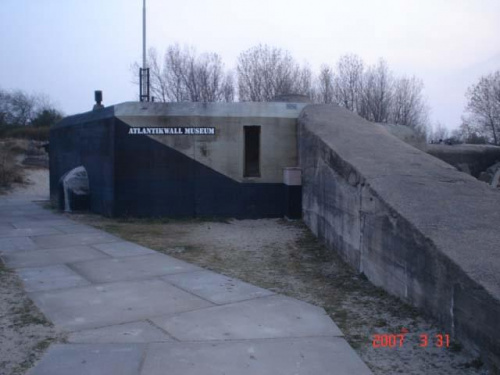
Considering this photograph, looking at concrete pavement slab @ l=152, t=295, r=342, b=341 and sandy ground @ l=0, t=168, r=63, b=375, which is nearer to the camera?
sandy ground @ l=0, t=168, r=63, b=375

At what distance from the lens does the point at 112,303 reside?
5.92m

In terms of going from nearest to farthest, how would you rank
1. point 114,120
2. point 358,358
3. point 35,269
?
point 358,358 → point 35,269 → point 114,120

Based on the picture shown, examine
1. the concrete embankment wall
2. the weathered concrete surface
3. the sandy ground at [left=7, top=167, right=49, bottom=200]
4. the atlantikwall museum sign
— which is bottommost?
the sandy ground at [left=7, top=167, right=49, bottom=200]

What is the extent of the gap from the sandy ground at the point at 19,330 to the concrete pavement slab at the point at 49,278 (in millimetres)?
151

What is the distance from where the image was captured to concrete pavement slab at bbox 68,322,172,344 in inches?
185

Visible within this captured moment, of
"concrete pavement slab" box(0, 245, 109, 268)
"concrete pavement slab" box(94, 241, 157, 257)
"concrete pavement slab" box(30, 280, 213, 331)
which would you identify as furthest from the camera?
"concrete pavement slab" box(94, 241, 157, 257)

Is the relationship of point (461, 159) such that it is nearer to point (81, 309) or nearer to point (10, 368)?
point (81, 309)

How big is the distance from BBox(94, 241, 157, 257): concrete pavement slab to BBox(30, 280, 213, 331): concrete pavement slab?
207cm

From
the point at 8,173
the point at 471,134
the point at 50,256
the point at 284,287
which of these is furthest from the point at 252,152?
the point at 471,134

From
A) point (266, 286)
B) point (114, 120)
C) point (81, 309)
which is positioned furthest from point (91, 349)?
point (114, 120)

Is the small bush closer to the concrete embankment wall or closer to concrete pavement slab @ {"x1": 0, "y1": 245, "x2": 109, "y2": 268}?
concrete pavement slab @ {"x1": 0, "y1": 245, "x2": 109, "y2": 268}

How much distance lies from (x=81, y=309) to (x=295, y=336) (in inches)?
95.8

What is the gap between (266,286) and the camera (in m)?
6.78

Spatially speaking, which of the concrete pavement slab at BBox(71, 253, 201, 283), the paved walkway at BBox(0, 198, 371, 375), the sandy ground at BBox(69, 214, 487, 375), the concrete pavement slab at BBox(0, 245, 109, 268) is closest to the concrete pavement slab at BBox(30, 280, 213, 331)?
the paved walkway at BBox(0, 198, 371, 375)
